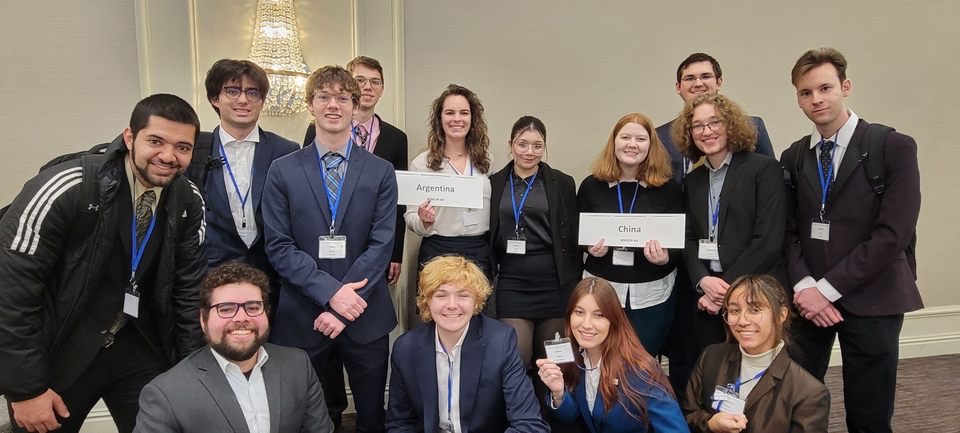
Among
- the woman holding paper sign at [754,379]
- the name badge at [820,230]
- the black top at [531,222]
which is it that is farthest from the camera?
the black top at [531,222]

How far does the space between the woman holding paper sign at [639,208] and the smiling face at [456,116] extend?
2.39 ft

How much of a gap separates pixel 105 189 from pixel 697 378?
2.33 m

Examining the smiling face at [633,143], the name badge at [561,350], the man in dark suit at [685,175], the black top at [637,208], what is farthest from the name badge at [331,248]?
the man in dark suit at [685,175]

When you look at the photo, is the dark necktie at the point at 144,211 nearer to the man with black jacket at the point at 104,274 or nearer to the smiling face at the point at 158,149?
the man with black jacket at the point at 104,274

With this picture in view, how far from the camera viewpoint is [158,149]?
1.86 meters

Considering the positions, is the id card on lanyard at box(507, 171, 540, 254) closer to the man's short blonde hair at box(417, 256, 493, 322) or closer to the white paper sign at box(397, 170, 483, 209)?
the white paper sign at box(397, 170, 483, 209)

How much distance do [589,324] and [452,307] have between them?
0.55 m

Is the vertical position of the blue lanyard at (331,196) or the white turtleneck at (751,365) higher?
the blue lanyard at (331,196)

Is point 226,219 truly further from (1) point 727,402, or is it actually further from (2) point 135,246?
(1) point 727,402

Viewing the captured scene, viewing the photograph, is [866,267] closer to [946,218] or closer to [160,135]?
[160,135]

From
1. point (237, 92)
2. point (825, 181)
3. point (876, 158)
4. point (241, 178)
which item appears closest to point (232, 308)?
point (241, 178)

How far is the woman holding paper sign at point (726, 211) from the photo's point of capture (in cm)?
248

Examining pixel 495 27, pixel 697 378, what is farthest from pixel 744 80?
pixel 697 378

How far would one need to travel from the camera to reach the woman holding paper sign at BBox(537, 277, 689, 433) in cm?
216
